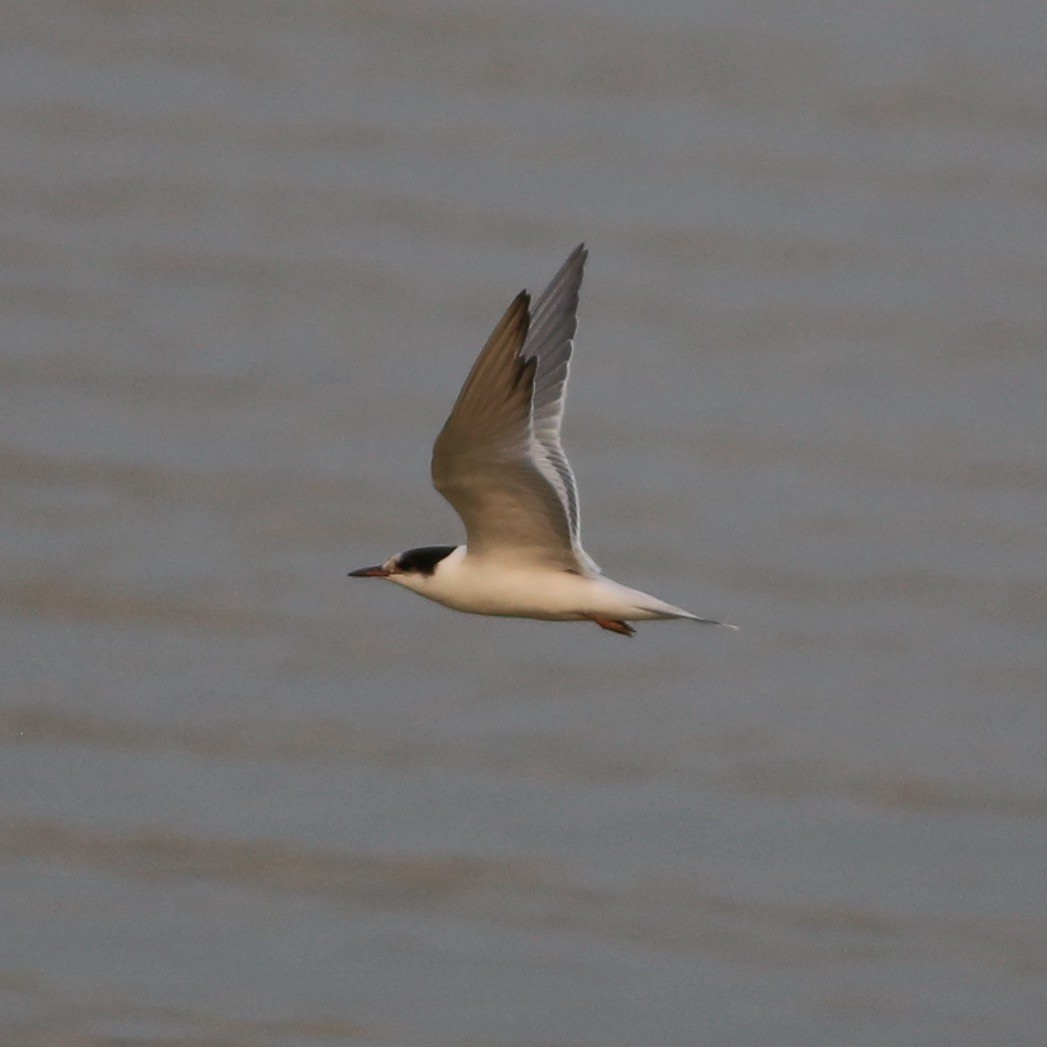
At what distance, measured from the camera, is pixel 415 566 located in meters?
11.0

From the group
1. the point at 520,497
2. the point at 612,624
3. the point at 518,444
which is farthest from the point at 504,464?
the point at 612,624

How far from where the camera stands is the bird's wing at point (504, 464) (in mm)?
9688

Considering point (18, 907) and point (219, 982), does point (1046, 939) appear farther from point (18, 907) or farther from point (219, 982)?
point (18, 907)

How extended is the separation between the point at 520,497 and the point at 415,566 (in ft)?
2.49

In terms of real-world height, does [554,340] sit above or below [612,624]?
above

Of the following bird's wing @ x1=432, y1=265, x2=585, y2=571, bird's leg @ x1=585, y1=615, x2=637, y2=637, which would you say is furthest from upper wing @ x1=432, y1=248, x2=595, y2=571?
bird's leg @ x1=585, y1=615, x2=637, y2=637

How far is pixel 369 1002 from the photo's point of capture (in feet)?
49.2

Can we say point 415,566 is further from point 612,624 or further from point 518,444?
point 518,444

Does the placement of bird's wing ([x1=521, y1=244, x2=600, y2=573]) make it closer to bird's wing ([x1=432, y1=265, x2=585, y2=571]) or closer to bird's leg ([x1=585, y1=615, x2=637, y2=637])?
bird's wing ([x1=432, y1=265, x2=585, y2=571])

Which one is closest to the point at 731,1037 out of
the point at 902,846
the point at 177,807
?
the point at 902,846

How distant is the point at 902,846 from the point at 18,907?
4.86m

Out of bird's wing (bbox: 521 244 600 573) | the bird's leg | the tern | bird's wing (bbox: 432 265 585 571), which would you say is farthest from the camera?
bird's wing (bbox: 521 244 600 573)

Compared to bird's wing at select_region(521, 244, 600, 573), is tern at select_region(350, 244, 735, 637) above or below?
below

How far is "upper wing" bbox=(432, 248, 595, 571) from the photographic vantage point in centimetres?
974
